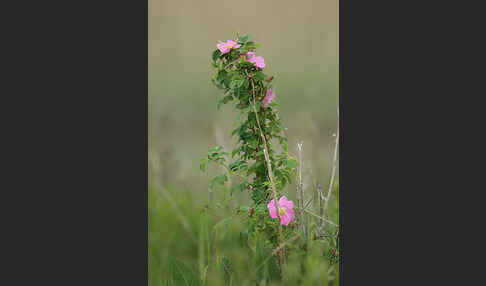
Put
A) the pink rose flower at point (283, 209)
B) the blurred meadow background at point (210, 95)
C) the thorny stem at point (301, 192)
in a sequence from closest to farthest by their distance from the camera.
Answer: the pink rose flower at point (283, 209) < the thorny stem at point (301, 192) < the blurred meadow background at point (210, 95)

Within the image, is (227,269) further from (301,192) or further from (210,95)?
(210,95)

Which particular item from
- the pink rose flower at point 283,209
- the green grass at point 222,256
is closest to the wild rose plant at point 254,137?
the pink rose flower at point 283,209

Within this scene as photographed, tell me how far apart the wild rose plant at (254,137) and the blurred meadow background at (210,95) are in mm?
198

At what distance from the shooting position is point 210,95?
2936mm

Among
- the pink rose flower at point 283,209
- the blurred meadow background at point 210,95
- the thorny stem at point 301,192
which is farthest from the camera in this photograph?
the blurred meadow background at point 210,95

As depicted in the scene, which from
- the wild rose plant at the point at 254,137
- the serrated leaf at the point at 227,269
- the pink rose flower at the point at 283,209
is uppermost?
the wild rose plant at the point at 254,137

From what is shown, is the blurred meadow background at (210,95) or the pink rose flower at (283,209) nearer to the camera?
the pink rose flower at (283,209)

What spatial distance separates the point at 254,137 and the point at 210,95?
0.64 metres

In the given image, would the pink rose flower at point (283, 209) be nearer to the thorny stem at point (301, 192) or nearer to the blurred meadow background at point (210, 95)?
the thorny stem at point (301, 192)

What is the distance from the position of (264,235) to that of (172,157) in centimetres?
90

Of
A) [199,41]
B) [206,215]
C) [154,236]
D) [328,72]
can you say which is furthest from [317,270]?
[199,41]

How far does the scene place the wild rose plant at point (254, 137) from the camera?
2.36m

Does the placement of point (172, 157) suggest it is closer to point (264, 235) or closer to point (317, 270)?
point (264, 235)

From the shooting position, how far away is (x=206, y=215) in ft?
9.03
